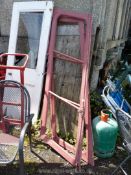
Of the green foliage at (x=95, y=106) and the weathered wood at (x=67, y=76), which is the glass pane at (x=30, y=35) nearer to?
the weathered wood at (x=67, y=76)

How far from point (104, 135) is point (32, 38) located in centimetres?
197

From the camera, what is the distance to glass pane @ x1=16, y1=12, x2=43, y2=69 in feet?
15.5

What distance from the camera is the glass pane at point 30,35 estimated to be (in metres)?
4.71

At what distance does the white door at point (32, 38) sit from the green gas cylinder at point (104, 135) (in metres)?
1.07

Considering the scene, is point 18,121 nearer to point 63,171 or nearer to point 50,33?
point 63,171

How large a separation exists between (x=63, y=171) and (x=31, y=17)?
8.09 feet

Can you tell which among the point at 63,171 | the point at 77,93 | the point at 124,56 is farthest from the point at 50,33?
the point at 124,56

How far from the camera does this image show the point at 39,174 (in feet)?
12.3

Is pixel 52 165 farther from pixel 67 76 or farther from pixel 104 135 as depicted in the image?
pixel 67 76

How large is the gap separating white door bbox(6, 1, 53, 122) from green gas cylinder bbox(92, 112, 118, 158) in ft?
3.51

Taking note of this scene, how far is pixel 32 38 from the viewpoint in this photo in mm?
4844

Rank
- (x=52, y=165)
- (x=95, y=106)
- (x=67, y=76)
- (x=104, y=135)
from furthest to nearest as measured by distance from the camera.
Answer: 1. (x=95, y=106)
2. (x=67, y=76)
3. (x=104, y=135)
4. (x=52, y=165)

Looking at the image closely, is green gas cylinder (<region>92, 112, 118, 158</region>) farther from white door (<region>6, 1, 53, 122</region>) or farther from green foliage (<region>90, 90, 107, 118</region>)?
white door (<region>6, 1, 53, 122</region>)

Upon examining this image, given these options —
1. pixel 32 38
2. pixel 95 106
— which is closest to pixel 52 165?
pixel 95 106
